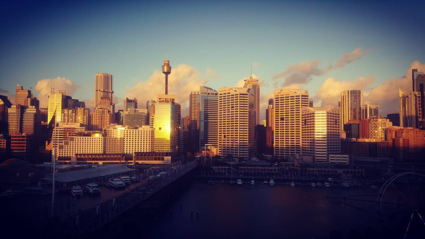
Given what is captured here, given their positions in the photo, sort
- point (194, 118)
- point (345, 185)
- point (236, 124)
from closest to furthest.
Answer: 1. point (345, 185)
2. point (236, 124)
3. point (194, 118)

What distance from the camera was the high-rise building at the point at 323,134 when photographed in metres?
51.5

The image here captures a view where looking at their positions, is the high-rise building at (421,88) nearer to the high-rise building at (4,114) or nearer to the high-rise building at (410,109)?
the high-rise building at (410,109)

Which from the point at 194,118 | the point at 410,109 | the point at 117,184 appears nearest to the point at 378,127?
the point at 410,109

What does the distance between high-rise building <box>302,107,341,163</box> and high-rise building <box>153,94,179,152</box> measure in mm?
23142

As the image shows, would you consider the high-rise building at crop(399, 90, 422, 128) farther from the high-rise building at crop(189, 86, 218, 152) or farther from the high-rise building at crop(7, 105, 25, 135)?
the high-rise building at crop(7, 105, 25, 135)

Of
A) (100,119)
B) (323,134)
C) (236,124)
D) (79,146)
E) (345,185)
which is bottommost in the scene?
(345,185)

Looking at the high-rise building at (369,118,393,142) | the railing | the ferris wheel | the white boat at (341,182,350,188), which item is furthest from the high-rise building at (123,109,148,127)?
A: the ferris wheel

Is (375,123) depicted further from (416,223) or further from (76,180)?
(76,180)

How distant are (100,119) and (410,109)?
222ft

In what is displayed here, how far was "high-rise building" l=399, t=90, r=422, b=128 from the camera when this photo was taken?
56969 millimetres

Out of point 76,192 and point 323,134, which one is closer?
point 76,192

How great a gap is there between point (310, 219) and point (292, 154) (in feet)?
120

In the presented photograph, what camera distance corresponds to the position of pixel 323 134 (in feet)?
170

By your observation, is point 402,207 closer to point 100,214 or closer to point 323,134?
point 100,214
